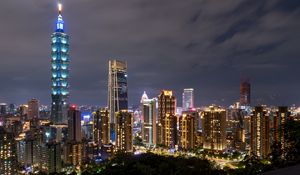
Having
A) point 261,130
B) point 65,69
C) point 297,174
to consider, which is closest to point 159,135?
point 261,130

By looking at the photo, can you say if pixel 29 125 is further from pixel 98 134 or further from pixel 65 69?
pixel 65 69

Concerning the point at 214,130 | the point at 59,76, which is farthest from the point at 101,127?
the point at 59,76

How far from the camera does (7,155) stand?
15.8 metres

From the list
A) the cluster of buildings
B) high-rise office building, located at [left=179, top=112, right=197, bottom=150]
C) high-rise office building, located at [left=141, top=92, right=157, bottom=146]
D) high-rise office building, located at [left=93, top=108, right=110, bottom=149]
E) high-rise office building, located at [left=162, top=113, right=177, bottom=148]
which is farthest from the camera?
high-rise office building, located at [left=141, top=92, right=157, bottom=146]

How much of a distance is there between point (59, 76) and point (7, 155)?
876 inches

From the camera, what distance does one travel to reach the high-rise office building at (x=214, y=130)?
1989 centimetres

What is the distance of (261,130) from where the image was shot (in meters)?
16.7

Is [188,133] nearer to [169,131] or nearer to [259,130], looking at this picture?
[169,131]

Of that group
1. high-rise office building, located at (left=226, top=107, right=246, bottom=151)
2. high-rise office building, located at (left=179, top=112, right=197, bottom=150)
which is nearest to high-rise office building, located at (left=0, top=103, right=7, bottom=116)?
high-rise office building, located at (left=179, top=112, right=197, bottom=150)

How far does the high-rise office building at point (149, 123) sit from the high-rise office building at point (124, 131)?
372 cm

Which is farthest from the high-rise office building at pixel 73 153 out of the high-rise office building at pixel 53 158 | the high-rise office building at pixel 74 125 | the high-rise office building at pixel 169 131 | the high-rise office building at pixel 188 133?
the high-rise office building at pixel 74 125

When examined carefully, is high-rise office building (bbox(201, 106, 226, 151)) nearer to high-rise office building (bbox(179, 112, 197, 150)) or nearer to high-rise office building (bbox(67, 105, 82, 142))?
high-rise office building (bbox(179, 112, 197, 150))

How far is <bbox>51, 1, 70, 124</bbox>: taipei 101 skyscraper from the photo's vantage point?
37.6 metres

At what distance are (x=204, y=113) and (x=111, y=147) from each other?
658 cm
